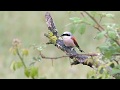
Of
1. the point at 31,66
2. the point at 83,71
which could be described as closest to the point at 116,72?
the point at 31,66

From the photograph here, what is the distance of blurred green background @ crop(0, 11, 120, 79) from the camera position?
6.27 meters

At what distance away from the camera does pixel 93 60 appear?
187 cm

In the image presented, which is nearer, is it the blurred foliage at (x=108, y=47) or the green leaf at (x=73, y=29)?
the blurred foliage at (x=108, y=47)

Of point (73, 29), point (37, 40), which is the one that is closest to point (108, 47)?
point (73, 29)

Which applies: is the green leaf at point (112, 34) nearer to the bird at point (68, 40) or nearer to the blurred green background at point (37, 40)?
the bird at point (68, 40)

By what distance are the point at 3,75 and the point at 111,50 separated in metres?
4.64

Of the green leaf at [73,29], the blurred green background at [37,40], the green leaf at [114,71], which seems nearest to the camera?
the green leaf at [114,71]

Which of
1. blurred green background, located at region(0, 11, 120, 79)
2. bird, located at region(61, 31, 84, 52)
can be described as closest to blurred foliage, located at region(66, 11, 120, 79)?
bird, located at region(61, 31, 84, 52)

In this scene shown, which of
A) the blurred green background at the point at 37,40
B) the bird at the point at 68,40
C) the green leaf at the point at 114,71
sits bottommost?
the green leaf at the point at 114,71

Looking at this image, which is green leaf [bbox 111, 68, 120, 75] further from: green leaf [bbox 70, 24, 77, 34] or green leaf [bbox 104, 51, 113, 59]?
green leaf [bbox 70, 24, 77, 34]

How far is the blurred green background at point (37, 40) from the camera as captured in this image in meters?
6.27

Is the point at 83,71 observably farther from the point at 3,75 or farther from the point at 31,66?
the point at 31,66

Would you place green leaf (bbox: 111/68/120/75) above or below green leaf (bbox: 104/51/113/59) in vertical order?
below

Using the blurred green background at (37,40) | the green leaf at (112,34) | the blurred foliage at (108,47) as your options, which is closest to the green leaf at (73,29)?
the blurred foliage at (108,47)
